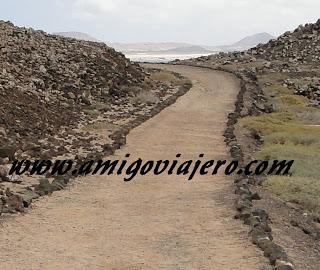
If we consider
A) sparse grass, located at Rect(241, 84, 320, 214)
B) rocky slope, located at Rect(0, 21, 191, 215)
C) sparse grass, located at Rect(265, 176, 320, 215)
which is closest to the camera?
sparse grass, located at Rect(265, 176, 320, 215)

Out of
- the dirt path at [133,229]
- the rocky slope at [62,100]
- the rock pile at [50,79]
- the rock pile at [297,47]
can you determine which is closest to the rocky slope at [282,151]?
the dirt path at [133,229]

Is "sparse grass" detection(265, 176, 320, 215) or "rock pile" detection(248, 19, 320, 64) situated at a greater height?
"rock pile" detection(248, 19, 320, 64)

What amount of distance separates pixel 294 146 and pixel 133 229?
55.2 feet

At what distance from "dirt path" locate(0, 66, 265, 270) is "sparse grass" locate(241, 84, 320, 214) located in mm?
2541

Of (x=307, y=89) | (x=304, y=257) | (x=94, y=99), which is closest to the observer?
(x=304, y=257)

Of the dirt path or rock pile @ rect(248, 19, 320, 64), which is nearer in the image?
the dirt path

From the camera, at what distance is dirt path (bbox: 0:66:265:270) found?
1259 centimetres

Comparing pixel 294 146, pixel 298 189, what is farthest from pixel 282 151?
pixel 298 189

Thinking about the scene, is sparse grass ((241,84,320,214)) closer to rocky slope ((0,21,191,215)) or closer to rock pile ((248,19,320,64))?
rocky slope ((0,21,191,215))

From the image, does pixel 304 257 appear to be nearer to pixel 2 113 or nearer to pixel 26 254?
pixel 26 254

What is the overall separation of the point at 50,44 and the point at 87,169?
1139 inches

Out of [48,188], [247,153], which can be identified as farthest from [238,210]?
[247,153]

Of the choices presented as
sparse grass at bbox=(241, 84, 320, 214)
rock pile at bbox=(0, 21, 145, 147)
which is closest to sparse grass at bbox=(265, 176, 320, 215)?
sparse grass at bbox=(241, 84, 320, 214)

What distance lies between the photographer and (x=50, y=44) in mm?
Answer: 48406
